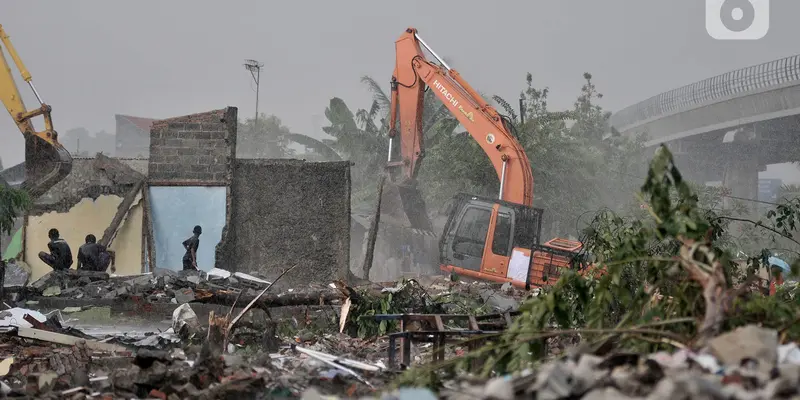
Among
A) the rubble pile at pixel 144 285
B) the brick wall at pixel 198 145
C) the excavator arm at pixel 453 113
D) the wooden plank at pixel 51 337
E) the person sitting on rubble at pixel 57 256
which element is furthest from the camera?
the excavator arm at pixel 453 113

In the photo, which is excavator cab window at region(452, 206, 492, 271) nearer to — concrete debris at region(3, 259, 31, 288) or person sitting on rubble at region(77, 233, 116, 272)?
person sitting on rubble at region(77, 233, 116, 272)

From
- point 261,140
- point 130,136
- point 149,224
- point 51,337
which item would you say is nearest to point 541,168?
point 149,224

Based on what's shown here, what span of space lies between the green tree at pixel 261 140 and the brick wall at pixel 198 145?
3527cm

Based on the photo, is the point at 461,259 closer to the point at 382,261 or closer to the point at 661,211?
the point at 382,261

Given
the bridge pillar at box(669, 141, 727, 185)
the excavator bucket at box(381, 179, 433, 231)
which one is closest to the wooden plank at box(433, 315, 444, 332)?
the excavator bucket at box(381, 179, 433, 231)

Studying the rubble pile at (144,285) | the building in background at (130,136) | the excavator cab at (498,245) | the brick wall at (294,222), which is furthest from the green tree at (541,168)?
the building in background at (130,136)

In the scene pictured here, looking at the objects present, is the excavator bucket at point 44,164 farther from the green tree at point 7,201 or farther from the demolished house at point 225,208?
the green tree at point 7,201

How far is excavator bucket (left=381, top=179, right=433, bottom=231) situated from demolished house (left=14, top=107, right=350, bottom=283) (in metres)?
6.50

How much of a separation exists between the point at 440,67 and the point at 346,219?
5639 mm

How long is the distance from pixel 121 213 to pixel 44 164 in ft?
9.45

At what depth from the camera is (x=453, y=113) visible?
19.1 metres

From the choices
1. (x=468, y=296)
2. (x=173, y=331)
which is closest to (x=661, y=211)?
(x=173, y=331)

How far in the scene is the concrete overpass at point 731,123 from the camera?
33.0m

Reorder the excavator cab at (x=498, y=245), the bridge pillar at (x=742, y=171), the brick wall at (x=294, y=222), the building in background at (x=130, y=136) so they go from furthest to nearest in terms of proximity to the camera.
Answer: the building in background at (x=130, y=136) → the bridge pillar at (x=742, y=171) → the excavator cab at (x=498, y=245) → the brick wall at (x=294, y=222)
